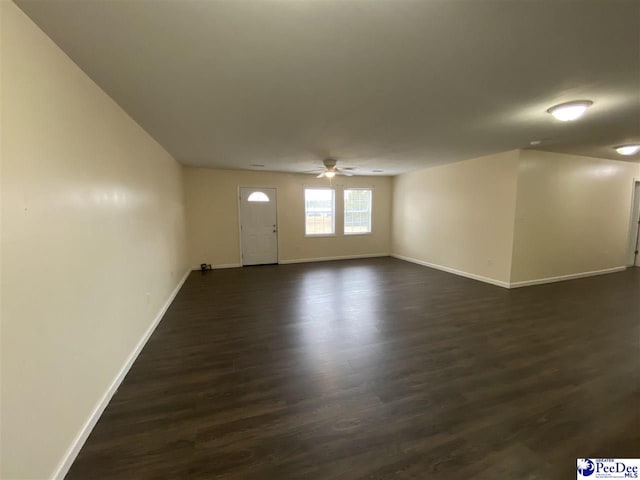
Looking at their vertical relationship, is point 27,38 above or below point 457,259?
above

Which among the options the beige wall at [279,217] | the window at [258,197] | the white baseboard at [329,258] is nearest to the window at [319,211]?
the beige wall at [279,217]

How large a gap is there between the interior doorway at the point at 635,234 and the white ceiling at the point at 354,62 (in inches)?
191

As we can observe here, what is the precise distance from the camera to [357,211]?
769 centimetres

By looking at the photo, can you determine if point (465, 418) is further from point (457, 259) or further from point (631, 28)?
point (457, 259)

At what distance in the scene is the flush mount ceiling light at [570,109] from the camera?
246 cm

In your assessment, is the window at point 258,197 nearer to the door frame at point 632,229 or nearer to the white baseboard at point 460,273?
the white baseboard at point 460,273

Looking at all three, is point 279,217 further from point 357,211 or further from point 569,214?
point 569,214

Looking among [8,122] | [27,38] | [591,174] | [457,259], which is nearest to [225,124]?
[27,38]

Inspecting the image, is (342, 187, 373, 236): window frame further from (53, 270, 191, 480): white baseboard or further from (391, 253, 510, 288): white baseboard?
(53, 270, 191, 480): white baseboard

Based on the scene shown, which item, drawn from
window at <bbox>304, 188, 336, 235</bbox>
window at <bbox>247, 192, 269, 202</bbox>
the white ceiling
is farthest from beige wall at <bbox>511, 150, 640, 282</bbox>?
window at <bbox>247, 192, 269, 202</bbox>

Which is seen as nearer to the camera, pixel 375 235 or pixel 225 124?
pixel 225 124

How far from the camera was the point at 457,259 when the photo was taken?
18.8 feet

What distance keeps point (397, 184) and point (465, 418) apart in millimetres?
6608

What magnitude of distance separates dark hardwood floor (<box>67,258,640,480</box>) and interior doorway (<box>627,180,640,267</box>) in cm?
379
